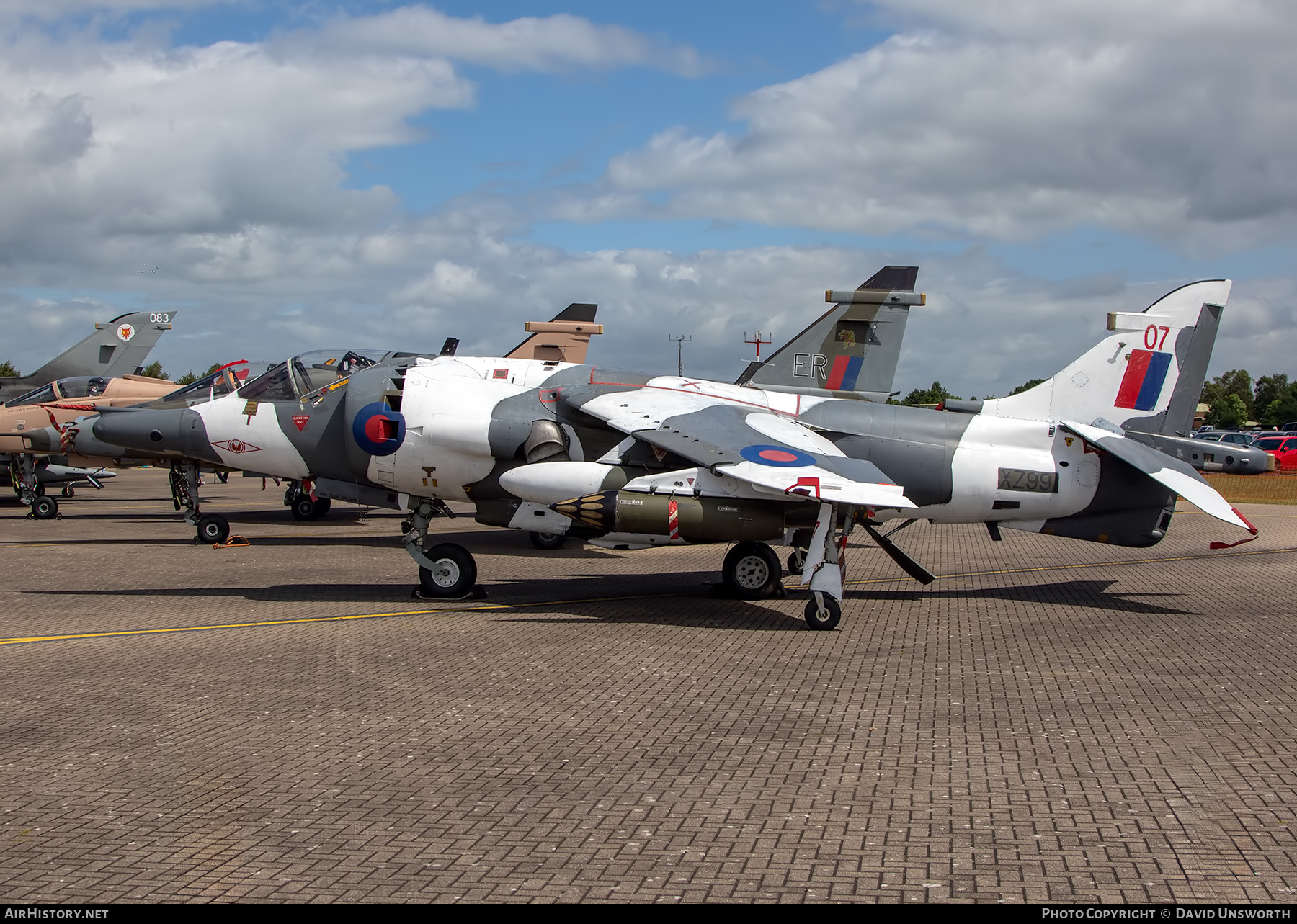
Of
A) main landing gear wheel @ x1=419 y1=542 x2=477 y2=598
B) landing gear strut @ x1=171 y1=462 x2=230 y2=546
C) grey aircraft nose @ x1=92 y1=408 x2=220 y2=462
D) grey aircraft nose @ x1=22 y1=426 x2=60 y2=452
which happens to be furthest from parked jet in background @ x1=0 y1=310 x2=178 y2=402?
main landing gear wheel @ x1=419 y1=542 x2=477 y2=598

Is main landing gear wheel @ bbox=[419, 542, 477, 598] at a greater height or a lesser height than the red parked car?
lesser

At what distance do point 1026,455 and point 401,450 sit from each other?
801 cm

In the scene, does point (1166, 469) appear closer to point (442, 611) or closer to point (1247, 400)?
point (442, 611)

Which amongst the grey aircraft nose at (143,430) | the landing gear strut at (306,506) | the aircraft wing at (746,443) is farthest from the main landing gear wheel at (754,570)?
the landing gear strut at (306,506)

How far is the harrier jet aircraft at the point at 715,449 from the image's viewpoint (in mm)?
11484

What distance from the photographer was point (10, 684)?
27.9ft

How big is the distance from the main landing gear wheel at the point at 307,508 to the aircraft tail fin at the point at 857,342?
11576 millimetres

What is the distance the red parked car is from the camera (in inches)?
1859

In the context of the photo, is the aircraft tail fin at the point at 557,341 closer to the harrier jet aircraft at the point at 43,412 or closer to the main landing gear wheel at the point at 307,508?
the main landing gear wheel at the point at 307,508

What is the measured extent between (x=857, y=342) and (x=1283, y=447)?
142ft

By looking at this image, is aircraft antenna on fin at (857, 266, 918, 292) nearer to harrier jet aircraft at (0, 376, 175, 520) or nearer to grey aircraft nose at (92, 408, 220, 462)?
grey aircraft nose at (92, 408, 220, 462)

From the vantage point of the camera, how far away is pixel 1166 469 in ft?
41.2

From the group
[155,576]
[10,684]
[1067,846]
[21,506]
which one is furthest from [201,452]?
[21,506]

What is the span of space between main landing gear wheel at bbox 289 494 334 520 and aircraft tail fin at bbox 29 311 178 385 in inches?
649
